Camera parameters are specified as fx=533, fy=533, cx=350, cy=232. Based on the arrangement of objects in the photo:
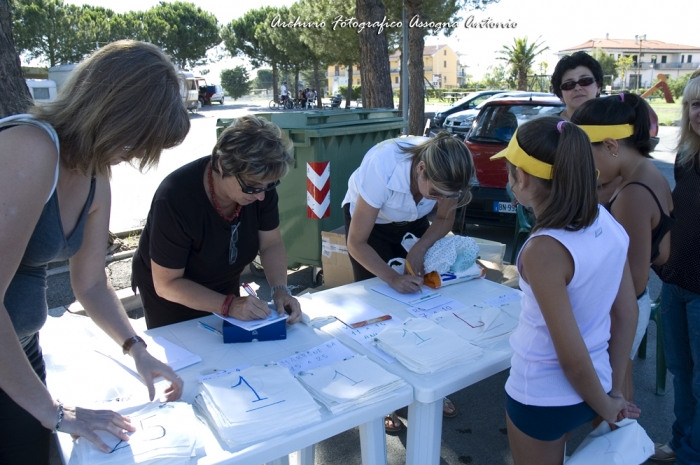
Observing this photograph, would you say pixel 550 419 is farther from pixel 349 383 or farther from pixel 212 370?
pixel 212 370

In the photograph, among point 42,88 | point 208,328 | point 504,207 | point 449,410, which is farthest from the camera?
point 42,88

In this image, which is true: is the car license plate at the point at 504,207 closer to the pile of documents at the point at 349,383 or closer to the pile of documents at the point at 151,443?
the pile of documents at the point at 349,383

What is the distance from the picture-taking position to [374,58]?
8.44 meters

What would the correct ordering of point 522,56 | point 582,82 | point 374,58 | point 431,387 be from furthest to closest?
point 522,56, point 374,58, point 582,82, point 431,387

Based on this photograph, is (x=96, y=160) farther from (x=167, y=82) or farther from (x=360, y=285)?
(x=360, y=285)

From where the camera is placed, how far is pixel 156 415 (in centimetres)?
138

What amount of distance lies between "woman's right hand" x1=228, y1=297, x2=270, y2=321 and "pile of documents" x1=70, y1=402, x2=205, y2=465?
0.54 meters

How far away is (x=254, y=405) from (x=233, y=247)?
86 centimetres

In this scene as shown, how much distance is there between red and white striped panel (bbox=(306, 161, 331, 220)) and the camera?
4438 millimetres

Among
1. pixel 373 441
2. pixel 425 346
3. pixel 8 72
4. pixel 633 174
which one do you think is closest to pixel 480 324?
pixel 425 346

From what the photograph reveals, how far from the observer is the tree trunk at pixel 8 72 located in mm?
3883

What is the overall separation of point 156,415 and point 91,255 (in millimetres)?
532

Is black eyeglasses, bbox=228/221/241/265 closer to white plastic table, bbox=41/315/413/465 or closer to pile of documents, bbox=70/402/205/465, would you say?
white plastic table, bbox=41/315/413/465

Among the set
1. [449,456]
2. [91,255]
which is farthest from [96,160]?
[449,456]
